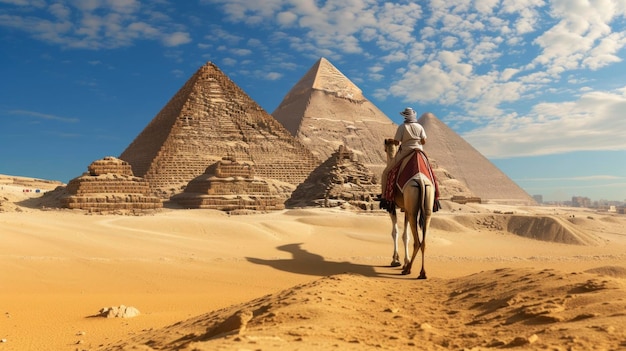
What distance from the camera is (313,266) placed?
8633 millimetres

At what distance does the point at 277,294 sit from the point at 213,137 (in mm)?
40973

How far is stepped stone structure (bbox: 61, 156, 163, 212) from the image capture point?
20125mm

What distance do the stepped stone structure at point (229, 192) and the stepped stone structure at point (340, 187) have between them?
1967mm

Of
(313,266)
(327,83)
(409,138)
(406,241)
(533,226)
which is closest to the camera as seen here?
(409,138)

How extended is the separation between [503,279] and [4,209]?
17698mm

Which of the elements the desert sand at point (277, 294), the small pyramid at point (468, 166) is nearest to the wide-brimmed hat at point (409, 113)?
the desert sand at point (277, 294)

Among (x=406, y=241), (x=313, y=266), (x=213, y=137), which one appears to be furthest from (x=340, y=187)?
(x=213, y=137)

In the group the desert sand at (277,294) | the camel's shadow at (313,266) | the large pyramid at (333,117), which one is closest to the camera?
the desert sand at (277,294)

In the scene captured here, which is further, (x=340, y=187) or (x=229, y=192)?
(x=340, y=187)

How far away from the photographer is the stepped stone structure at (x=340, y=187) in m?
25.7

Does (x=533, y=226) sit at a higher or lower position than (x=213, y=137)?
lower

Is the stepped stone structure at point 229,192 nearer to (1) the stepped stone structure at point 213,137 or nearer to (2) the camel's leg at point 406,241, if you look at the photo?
(1) the stepped stone structure at point 213,137

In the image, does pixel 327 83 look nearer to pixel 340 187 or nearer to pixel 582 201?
pixel 340 187

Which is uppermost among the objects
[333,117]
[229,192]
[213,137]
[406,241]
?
[333,117]
